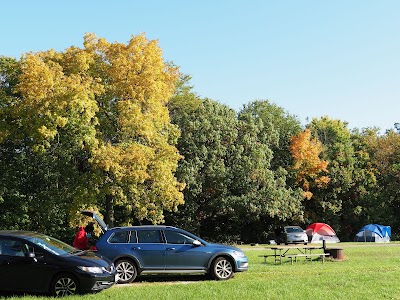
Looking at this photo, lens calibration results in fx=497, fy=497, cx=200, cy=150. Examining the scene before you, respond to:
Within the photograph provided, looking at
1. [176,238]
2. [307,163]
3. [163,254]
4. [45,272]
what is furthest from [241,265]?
[307,163]

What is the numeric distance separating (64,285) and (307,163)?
3689cm

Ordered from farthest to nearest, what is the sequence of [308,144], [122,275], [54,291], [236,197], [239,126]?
[308,144] → [239,126] → [236,197] → [122,275] → [54,291]

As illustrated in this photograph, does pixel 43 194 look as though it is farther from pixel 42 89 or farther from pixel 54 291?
pixel 54 291

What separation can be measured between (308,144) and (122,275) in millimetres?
35071

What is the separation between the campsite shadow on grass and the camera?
47.5 ft

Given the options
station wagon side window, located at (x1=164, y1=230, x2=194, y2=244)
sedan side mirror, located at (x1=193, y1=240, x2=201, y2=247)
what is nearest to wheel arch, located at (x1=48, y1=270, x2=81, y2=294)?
station wagon side window, located at (x1=164, y1=230, x2=194, y2=244)

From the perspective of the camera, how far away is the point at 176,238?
14.5 metres

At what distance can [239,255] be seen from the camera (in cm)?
1462

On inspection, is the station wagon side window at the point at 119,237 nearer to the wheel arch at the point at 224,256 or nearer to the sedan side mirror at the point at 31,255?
the wheel arch at the point at 224,256

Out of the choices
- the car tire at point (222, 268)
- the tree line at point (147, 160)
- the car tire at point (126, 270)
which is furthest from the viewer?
the tree line at point (147, 160)

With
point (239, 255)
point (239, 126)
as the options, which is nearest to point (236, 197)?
point (239, 126)

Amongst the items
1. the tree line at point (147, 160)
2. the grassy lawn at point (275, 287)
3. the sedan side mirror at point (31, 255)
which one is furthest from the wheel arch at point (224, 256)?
the tree line at point (147, 160)

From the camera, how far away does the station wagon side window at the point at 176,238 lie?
47.4ft

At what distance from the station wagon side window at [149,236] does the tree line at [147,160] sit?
1228cm
